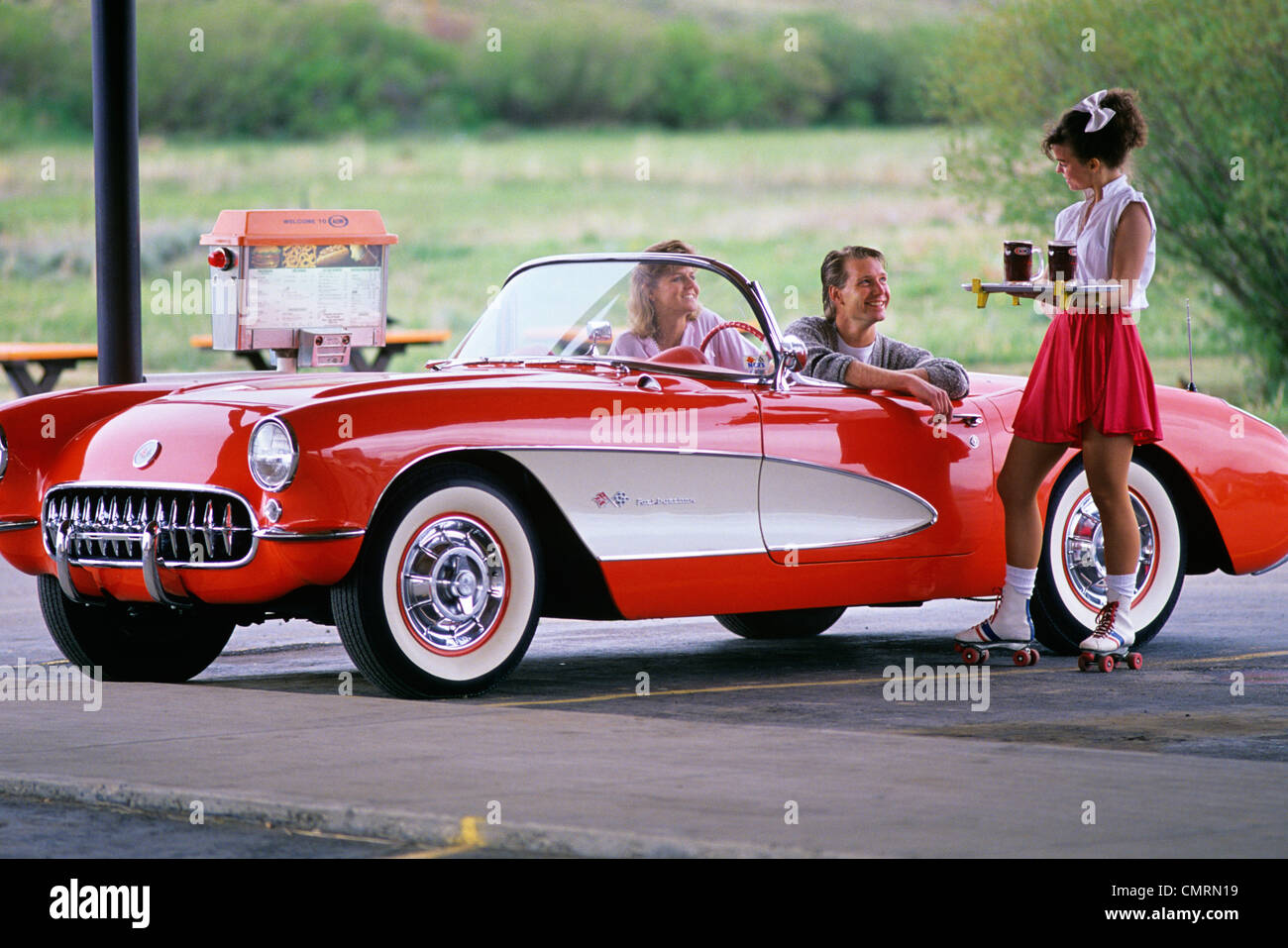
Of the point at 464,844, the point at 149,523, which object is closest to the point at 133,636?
the point at 149,523

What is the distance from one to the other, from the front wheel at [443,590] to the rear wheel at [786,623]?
2204 mm

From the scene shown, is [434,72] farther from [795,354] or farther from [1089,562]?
[795,354]

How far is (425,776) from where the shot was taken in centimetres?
593

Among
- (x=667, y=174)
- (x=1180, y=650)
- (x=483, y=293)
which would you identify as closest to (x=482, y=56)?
(x=667, y=174)

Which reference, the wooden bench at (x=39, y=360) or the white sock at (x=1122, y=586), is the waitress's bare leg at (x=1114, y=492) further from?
the wooden bench at (x=39, y=360)

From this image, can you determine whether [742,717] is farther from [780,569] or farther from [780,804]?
[780,804]

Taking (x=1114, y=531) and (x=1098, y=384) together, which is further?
(x=1114, y=531)

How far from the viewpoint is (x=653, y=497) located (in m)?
7.69

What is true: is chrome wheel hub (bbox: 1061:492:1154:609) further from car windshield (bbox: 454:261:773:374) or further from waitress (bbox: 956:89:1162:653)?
car windshield (bbox: 454:261:773:374)

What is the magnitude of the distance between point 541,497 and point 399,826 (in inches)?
90.6

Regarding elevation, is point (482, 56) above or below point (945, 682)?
above

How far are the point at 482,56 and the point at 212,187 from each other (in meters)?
17.9

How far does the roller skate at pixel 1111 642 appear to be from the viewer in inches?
326

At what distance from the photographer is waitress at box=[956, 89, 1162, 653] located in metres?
8.10
